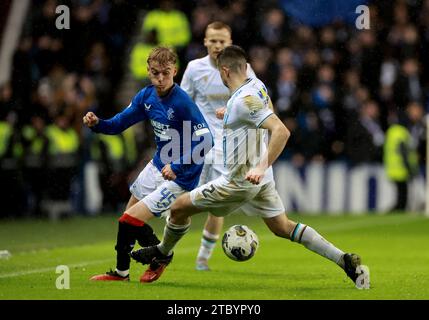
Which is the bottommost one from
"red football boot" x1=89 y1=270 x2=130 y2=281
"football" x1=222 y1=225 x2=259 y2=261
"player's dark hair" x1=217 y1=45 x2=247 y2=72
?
"red football boot" x1=89 y1=270 x2=130 y2=281

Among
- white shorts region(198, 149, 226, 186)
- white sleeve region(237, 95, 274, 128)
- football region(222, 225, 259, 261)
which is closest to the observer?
white sleeve region(237, 95, 274, 128)

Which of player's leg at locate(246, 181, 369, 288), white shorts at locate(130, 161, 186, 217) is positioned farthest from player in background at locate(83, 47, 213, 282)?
player's leg at locate(246, 181, 369, 288)

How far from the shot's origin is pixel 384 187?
773 inches

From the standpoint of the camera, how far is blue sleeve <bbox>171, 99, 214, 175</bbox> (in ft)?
30.5

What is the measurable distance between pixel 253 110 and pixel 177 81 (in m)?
12.2

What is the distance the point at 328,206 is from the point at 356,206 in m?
0.47

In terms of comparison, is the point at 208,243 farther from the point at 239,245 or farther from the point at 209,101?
the point at 239,245

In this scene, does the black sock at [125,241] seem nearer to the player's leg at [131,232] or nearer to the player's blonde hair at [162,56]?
the player's leg at [131,232]

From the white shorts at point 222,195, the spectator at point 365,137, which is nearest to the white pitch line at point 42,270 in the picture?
the white shorts at point 222,195

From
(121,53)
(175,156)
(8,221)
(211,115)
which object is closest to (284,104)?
(121,53)

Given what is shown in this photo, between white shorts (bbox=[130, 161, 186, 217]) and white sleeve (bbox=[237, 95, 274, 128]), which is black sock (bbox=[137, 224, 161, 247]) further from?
white sleeve (bbox=[237, 95, 274, 128])

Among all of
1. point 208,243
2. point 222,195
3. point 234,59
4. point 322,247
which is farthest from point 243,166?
point 208,243

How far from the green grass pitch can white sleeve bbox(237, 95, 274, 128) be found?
1309 mm

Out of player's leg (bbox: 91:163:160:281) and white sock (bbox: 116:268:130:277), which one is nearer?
player's leg (bbox: 91:163:160:281)
